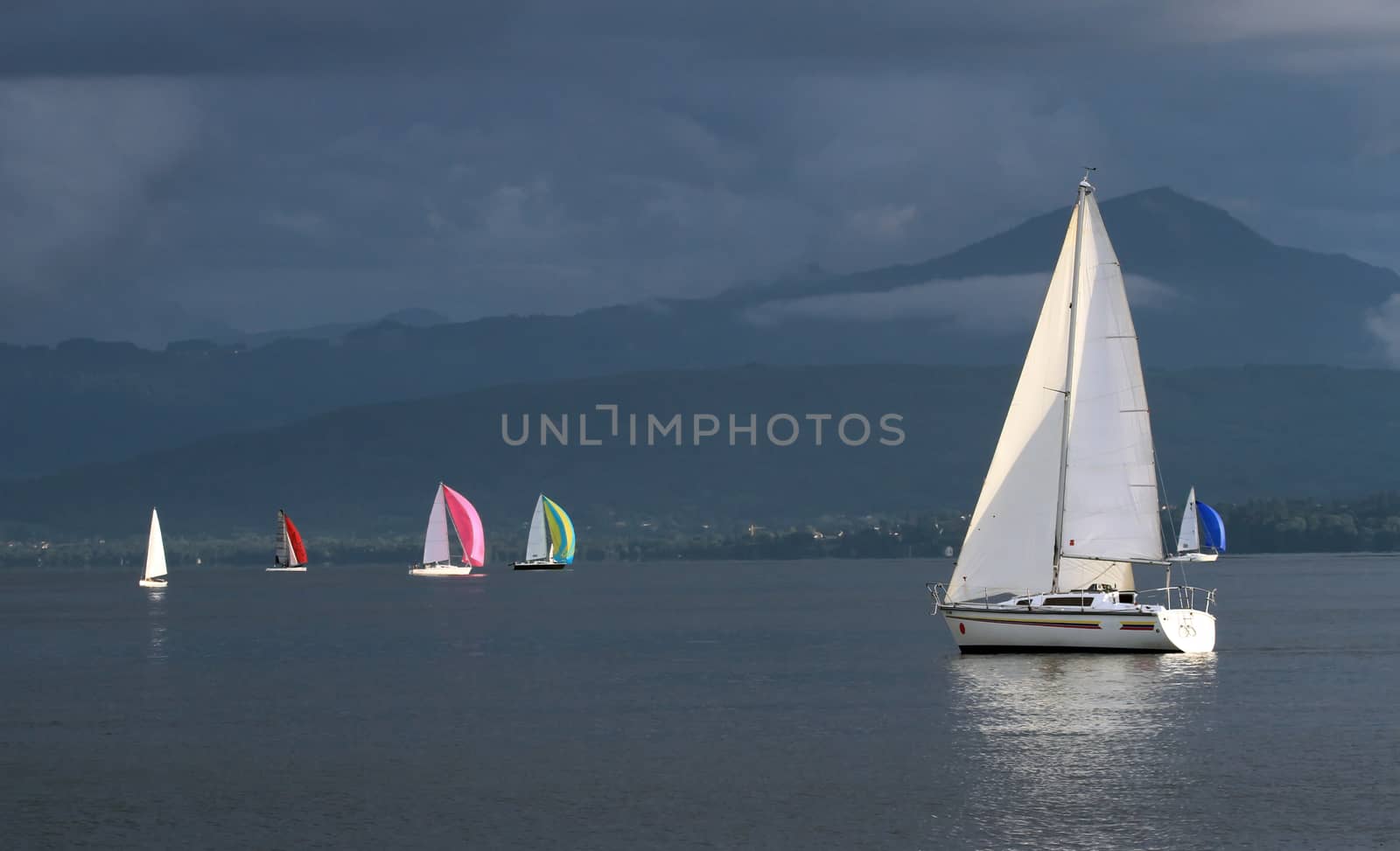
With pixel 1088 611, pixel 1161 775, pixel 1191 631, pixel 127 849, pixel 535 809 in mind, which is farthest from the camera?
pixel 1191 631

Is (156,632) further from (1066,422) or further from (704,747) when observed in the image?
(704,747)

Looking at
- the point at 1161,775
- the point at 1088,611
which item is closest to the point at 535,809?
the point at 1161,775

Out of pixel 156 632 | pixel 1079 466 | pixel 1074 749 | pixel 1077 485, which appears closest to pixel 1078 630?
pixel 1077 485

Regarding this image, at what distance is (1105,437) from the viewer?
248 feet

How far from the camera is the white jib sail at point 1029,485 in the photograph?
75438mm

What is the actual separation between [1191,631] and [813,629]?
45.3 metres

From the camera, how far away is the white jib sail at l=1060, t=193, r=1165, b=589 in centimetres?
7500

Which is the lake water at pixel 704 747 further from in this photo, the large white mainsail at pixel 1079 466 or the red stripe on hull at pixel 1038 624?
the large white mainsail at pixel 1079 466

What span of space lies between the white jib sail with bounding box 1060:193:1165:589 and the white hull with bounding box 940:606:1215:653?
2.15 metres

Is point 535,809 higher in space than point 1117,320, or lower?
lower

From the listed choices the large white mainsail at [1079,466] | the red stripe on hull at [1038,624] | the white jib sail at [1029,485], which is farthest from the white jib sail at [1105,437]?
the red stripe on hull at [1038,624]

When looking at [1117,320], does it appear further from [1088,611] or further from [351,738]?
[351,738]

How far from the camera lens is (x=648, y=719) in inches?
2594

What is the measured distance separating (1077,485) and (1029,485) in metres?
1.72
